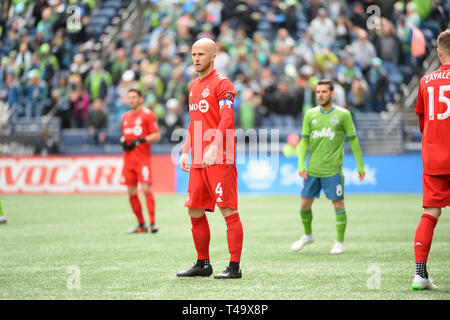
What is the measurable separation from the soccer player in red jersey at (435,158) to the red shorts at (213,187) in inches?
72.7

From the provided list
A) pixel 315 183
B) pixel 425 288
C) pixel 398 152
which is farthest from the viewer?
pixel 398 152

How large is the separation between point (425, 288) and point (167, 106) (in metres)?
15.8

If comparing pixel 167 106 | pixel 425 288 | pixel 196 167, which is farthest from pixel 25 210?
pixel 425 288

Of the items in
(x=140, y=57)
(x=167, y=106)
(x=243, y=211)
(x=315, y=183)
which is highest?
(x=140, y=57)

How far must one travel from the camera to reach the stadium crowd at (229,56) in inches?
856

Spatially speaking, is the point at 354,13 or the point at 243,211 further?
the point at 354,13

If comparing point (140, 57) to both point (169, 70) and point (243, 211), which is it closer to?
point (169, 70)

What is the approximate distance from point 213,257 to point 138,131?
4.08m

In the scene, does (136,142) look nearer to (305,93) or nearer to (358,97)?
(305,93)

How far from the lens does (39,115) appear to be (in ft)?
77.6

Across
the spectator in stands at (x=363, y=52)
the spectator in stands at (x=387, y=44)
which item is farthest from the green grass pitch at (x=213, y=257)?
the spectator in stands at (x=387, y=44)

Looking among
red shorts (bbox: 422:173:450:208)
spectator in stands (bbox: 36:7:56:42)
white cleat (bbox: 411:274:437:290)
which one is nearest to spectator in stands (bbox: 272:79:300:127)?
spectator in stands (bbox: 36:7:56:42)

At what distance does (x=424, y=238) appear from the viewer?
6.51m
